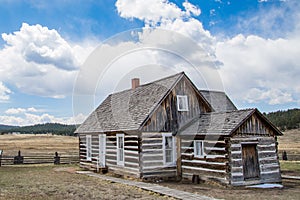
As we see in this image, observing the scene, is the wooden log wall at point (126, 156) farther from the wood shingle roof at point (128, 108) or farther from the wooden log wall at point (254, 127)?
the wooden log wall at point (254, 127)

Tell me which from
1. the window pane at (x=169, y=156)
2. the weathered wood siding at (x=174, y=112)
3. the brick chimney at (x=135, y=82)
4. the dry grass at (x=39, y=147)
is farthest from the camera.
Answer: the dry grass at (x=39, y=147)

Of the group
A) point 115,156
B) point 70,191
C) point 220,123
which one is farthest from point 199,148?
point 70,191

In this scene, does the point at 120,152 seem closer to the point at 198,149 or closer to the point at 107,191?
the point at 198,149

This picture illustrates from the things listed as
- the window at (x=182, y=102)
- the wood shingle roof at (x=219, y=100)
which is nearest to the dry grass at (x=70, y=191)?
the window at (x=182, y=102)

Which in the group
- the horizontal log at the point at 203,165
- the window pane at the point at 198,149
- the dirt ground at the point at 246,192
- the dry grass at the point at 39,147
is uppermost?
the window pane at the point at 198,149

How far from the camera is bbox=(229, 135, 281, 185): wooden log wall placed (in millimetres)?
15344

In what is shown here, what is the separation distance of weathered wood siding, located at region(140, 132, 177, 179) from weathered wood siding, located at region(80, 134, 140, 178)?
40 centimetres

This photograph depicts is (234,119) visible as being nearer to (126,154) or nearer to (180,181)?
(180,181)

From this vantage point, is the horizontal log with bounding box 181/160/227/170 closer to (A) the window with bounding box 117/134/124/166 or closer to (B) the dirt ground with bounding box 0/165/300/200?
(B) the dirt ground with bounding box 0/165/300/200

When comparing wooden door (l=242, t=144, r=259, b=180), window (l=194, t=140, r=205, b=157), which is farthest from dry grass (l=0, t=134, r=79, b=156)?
wooden door (l=242, t=144, r=259, b=180)

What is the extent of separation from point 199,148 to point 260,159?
3.24 meters

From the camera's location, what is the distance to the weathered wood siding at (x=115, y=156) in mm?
18047

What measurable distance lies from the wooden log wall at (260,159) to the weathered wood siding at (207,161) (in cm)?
38

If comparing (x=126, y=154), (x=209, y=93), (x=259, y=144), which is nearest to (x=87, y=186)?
(x=126, y=154)
